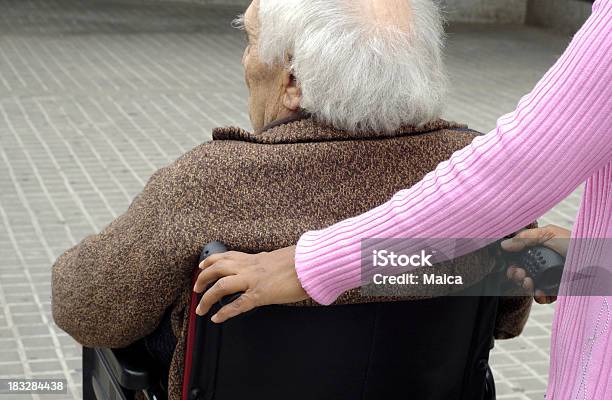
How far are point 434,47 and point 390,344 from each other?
0.51 m

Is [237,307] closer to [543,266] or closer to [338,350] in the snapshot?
[338,350]

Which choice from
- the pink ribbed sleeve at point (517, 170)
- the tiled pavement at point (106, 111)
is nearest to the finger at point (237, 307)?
the pink ribbed sleeve at point (517, 170)

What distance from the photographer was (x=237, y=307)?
1.63 meters

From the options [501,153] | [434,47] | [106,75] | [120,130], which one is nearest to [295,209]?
[434,47]

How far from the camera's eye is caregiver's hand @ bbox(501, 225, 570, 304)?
6.14 feet

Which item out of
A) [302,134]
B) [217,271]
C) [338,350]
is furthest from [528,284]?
[217,271]

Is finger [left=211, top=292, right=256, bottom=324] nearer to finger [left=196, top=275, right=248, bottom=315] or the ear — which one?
finger [left=196, top=275, right=248, bottom=315]

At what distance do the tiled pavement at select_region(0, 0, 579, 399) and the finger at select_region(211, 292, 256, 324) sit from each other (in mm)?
2047

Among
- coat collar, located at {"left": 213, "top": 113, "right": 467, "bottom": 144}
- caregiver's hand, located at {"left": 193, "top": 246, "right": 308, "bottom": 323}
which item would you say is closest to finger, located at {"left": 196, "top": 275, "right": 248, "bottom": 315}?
caregiver's hand, located at {"left": 193, "top": 246, "right": 308, "bottom": 323}

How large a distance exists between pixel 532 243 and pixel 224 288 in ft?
1.85

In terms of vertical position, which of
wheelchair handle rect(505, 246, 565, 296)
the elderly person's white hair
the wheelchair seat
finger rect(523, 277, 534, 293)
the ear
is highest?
the elderly person's white hair

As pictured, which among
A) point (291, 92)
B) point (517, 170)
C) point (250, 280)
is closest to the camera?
point (517, 170)

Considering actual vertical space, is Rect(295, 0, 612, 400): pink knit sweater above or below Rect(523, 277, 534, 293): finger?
above

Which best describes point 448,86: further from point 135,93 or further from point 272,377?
point 135,93
